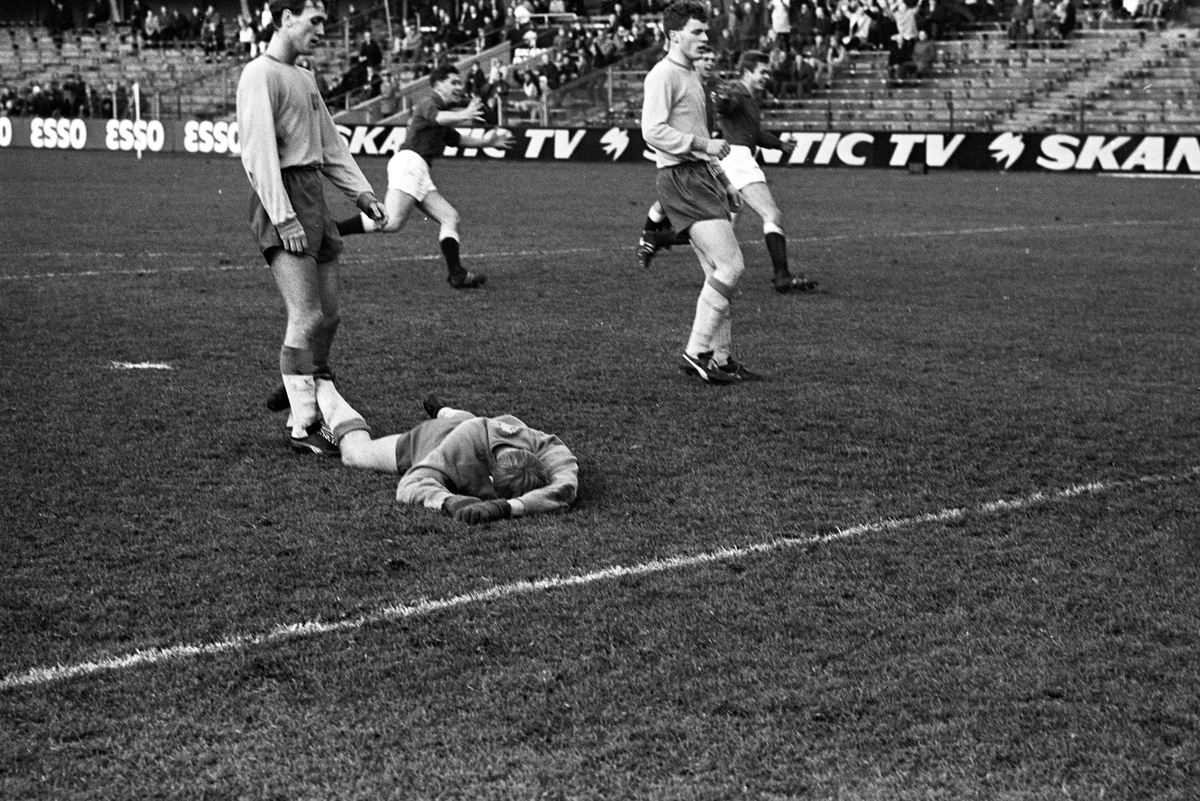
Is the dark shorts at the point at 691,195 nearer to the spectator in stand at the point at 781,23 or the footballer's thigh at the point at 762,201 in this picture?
the footballer's thigh at the point at 762,201

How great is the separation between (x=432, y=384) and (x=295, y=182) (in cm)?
204

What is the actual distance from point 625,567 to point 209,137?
130 ft

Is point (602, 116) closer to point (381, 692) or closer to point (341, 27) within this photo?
point (341, 27)

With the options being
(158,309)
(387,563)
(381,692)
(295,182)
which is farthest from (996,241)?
(381,692)

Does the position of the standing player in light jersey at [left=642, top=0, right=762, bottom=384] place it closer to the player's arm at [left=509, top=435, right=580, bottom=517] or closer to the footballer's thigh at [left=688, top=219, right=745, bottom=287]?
the footballer's thigh at [left=688, top=219, right=745, bottom=287]

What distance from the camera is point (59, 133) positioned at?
4631 centimetres

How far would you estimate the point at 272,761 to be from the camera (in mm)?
3789

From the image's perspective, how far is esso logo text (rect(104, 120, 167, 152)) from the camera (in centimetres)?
4406

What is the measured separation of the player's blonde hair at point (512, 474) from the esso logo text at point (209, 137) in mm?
37048

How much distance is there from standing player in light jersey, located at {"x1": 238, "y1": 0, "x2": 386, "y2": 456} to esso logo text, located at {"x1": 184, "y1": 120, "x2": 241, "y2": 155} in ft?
117

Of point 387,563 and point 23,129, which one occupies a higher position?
point 387,563

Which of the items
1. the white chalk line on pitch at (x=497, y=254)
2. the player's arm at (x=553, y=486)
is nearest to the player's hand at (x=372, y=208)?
the player's arm at (x=553, y=486)

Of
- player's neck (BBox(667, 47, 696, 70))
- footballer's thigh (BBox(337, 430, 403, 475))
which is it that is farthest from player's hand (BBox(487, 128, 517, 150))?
footballer's thigh (BBox(337, 430, 403, 475))

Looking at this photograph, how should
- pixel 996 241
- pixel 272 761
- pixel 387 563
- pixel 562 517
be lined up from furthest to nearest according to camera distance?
pixel 996 241 < pixel 562 517 < pixel 387 563 < pixel 272 761
